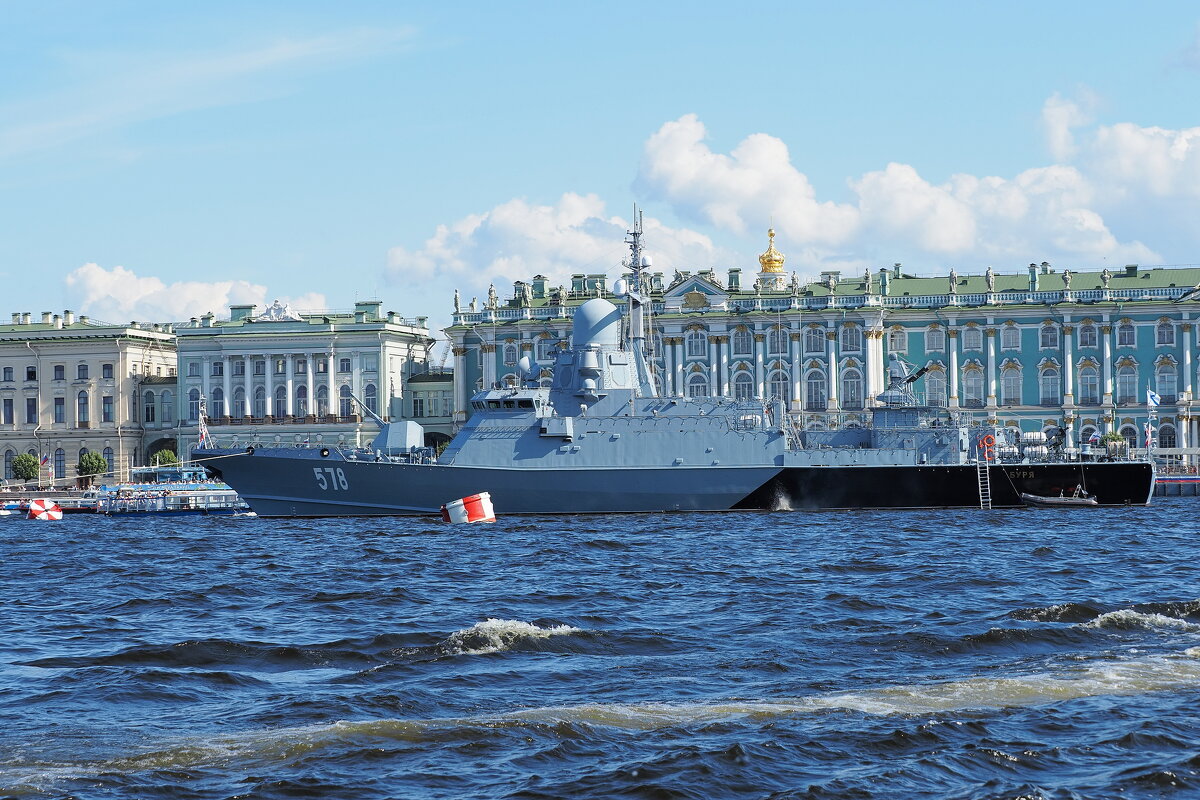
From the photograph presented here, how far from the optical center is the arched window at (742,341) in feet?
317

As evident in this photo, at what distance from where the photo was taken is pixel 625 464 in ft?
180

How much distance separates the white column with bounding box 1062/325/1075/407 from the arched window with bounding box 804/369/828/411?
13.4m

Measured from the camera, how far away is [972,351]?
93.5 m

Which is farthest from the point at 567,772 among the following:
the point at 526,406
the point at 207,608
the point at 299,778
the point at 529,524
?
the point at 526,406

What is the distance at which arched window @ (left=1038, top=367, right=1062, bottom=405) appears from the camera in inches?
3644

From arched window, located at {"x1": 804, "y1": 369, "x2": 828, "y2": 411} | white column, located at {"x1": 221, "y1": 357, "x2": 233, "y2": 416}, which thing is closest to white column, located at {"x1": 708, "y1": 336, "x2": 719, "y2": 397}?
arched window, located at {"x1": 804, "y1": 369, "x2": 828, "y2": 411}

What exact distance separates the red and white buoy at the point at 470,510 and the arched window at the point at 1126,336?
169 feet

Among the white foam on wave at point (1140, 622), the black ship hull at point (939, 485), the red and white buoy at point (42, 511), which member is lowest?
the white foam on wave at point (1140, 622)

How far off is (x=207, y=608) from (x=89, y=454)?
78348mm

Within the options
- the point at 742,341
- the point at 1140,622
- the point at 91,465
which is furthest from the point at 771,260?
the point at 1140,622

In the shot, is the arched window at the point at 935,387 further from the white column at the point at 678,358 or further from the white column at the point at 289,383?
the white column at the point at 289,383

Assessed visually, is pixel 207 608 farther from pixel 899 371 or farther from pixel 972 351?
pixel 972 351

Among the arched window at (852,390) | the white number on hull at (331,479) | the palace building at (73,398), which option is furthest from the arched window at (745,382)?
the white number on hull at (331,479)

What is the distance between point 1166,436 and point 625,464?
155 ft
